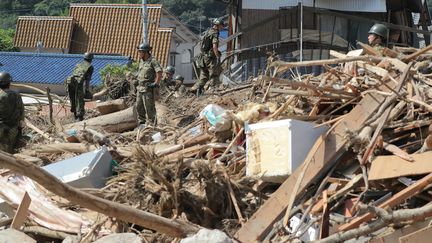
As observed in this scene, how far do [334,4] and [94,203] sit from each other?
42.0 feet

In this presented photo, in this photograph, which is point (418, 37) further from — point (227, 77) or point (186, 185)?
point (186, 185)

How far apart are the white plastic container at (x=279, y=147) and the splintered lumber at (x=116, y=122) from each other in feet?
17.0

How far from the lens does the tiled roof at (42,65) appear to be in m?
31.1

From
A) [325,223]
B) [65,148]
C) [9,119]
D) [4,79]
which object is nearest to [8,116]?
[9,119]

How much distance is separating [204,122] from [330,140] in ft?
6.94

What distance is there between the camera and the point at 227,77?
593 inches

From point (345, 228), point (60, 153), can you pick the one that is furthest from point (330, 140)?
point (60, 153)

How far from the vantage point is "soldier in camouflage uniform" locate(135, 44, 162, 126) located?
1120cm

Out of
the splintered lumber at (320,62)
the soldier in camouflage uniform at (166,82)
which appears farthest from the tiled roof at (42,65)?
Answer: the splintered lumber at (320,62)

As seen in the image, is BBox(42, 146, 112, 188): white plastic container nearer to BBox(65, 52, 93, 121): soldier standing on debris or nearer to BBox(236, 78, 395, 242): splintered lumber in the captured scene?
BBox(236, 78, 395, 242): splintered lumber

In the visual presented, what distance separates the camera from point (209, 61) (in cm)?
1374

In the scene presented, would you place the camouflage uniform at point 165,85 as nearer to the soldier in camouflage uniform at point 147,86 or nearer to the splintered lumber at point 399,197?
the soldier in camouflage uniform at point 147,86

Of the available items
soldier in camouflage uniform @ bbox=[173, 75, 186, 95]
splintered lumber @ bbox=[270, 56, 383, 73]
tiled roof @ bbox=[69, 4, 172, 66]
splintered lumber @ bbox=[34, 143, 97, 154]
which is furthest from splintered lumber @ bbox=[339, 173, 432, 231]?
tiled roof @ bbox=[69, 4, 172, 66]

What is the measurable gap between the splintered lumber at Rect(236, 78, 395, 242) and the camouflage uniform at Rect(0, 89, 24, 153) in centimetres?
534
